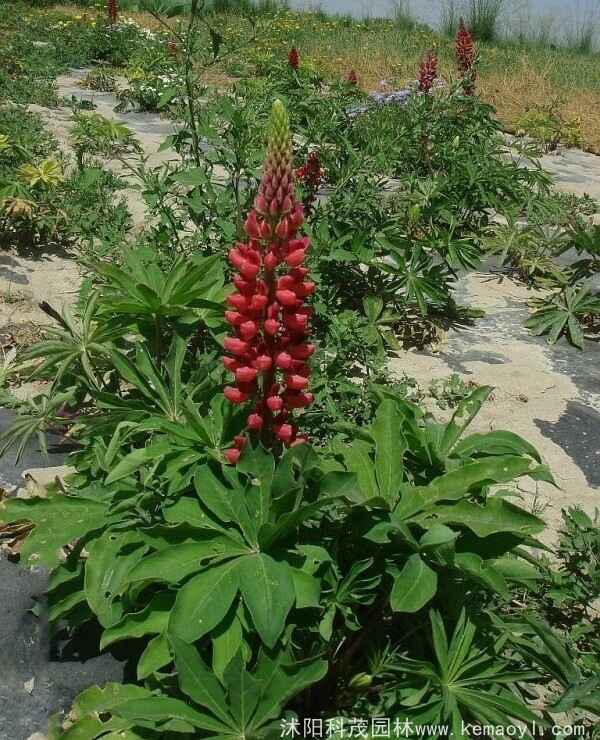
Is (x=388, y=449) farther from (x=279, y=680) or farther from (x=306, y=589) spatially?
(x=279, y=680)

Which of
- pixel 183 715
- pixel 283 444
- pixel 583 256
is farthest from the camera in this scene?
pixel 583 256

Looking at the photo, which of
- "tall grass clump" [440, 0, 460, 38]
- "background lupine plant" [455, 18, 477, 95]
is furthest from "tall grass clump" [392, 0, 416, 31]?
"background lupine plant" [455, 18, 477, 95]

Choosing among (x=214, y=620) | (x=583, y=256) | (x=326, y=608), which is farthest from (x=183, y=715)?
(x=583, y=256)

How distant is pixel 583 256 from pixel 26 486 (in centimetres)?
399

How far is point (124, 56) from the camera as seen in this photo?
32.0 ft

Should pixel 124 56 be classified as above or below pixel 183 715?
above

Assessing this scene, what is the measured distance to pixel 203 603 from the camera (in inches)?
54.7

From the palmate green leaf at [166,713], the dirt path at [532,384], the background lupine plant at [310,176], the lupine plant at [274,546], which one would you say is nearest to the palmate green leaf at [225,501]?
the lupine plant at [274,546]

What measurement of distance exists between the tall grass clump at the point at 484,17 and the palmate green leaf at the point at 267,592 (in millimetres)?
17091

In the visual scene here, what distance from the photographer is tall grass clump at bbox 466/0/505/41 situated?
53.3ft

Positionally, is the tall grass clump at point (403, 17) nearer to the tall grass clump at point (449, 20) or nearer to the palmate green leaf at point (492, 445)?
the tall grass clump at point (449, 20)

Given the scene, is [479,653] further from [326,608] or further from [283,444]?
[283,444]

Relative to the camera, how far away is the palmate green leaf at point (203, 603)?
4.50 feet

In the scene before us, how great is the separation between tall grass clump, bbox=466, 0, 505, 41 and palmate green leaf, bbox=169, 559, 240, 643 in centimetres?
1712
